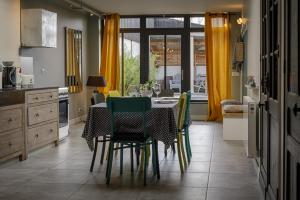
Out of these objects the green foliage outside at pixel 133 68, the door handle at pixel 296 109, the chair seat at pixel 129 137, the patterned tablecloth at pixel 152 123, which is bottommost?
the chair seat at pixel 129 137

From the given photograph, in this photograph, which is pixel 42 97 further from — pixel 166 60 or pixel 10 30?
pixel 166 60

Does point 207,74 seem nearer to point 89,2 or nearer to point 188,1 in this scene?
point 188,1

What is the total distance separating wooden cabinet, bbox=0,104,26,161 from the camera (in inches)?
217

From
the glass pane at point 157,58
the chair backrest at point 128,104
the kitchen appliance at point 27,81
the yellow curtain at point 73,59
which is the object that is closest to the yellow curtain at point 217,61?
the glass pane at point 157,58

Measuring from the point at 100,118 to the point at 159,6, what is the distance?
5.63m

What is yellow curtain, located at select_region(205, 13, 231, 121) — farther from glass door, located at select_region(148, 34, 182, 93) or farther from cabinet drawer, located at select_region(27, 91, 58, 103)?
cabinet drawer, located at select_region(27, 91, 58, 103)

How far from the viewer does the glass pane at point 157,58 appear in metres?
11.9

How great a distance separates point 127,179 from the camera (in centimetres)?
498

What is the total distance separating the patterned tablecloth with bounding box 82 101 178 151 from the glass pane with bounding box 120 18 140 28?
708 centimetres

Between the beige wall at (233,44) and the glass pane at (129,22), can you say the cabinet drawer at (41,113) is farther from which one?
the beige wall at (233,44)

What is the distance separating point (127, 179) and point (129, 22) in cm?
748

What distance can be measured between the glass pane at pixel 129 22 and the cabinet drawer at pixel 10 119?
6.33 m

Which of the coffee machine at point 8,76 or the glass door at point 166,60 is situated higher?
the glass door at point 166,60

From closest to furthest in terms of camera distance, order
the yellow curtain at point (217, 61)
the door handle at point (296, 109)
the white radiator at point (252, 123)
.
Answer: the door handle at point (296, 109) < the white radiator at point (252, 123) < the yellow curtain at point (217, 61)
